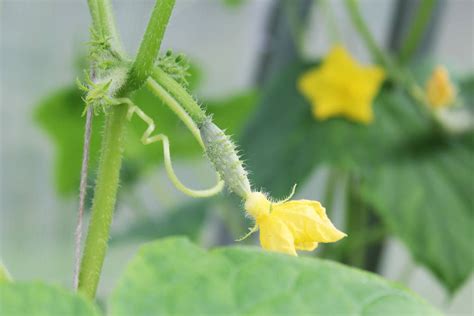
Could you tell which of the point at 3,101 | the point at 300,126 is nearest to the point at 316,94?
the point at 300,126

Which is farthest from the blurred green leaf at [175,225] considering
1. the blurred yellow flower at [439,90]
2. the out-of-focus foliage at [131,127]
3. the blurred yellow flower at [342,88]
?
the blurred yellow flower at [439,90]

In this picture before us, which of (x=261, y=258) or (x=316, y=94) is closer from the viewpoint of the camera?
(x=261, y=258)

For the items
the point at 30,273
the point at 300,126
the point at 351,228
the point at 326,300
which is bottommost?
the point at 30,273

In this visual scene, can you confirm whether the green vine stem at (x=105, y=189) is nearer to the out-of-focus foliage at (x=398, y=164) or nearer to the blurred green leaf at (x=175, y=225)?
the out-of-focus foliage at (x=398, y=164)

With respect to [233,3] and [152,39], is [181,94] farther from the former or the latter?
[233,3]

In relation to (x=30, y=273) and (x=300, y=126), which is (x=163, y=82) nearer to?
(x=300, y=126)

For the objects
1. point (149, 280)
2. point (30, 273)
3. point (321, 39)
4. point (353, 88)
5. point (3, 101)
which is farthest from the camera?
point (30, 273)

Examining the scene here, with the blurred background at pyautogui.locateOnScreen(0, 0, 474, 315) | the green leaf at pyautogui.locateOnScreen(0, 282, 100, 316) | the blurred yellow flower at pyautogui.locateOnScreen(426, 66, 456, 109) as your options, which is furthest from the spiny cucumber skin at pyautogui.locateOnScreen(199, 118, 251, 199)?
the blurred background at pyautogui.locateOnScreen(0, 0, 474, 315)
